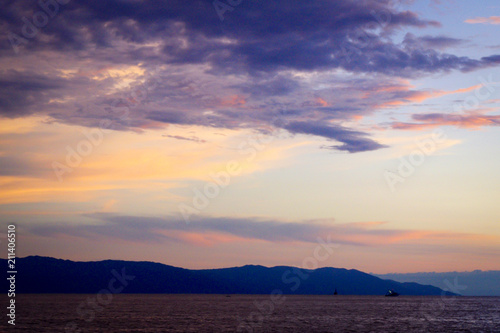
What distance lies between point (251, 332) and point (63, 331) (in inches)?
1478

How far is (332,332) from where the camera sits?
102 metres

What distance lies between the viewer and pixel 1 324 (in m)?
111

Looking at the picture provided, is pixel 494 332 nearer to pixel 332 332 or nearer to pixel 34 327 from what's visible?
pixel 332 332

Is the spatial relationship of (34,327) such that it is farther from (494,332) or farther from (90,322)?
(494,332)

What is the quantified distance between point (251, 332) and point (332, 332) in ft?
56.4

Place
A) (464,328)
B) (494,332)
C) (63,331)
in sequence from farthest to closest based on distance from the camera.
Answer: (464,328)
(494,332)
(63,331)

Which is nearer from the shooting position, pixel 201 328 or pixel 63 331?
pixel 63 331

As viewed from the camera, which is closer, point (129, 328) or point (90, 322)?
point (129, 328)

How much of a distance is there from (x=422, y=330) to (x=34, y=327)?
8529 centimetres

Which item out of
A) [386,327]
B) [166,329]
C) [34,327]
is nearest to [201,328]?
[166,329]

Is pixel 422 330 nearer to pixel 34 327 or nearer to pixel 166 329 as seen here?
pixel 166 329

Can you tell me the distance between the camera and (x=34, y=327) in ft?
348

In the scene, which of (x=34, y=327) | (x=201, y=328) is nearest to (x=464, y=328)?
(x=201, y=328)

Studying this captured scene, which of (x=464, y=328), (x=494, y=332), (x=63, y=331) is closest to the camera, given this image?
(x=63, y=331)
